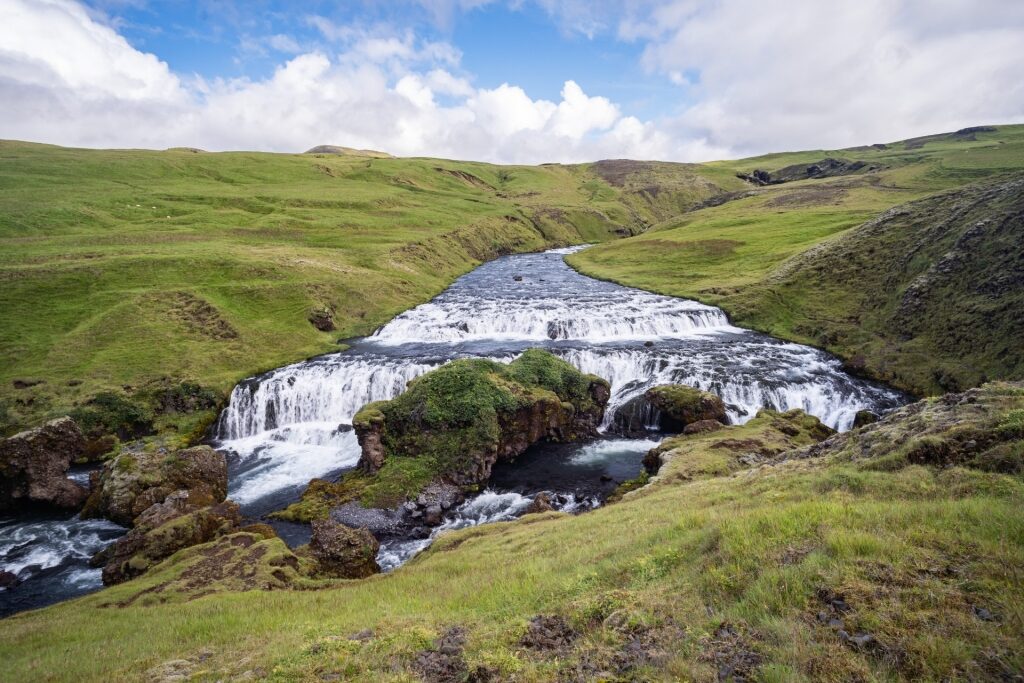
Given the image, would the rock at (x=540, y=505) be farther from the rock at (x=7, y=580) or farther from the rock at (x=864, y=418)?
the rock at (x=7, y=580)

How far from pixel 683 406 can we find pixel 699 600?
25.4 metres

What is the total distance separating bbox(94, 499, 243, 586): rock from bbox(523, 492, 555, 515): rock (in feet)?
43.9

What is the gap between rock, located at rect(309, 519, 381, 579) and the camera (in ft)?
59.8

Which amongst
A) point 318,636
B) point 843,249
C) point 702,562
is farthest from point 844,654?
point 843,249

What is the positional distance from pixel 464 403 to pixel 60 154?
15890 cm

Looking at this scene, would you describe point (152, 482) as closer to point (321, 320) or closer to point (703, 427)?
point (321, 320)

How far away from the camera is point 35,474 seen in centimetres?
2625

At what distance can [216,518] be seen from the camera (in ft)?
70.3

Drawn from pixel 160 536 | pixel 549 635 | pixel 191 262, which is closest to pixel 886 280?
pixel 549 635

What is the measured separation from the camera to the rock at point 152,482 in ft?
80.9

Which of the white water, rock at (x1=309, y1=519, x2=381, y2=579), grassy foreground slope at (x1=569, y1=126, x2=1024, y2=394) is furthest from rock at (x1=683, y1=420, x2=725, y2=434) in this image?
grassy foreground slope at (x1=569, y1=126, x2=1024, y2=394)

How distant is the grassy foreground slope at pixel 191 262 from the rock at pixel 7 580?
58.7 feet

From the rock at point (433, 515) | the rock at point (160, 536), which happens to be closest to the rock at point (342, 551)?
the rock at point (433, 515)

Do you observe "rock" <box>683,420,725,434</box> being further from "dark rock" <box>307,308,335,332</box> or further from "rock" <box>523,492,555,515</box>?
"dark rock" <box>307,308,335,332</box>
